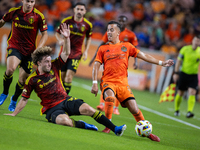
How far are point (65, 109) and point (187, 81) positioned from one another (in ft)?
18.2

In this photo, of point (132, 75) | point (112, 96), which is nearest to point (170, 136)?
point (112, 96)

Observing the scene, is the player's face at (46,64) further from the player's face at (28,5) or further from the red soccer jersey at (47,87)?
the player's face at (28,5)

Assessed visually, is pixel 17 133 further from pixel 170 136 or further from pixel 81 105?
pixel 170 136

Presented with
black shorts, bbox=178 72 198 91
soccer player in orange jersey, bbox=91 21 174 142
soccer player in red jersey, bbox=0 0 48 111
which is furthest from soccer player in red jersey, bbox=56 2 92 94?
black shorts, bbox=178 72 198 91

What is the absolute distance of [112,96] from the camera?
5613 millimetres

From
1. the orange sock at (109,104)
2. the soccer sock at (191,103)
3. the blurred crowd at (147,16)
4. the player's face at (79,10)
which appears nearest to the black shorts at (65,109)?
the orange sock at (109,104)

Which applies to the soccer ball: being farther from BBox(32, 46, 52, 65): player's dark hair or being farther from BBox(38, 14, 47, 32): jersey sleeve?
BBox(38, 14, 47, 32): jersey sleeve

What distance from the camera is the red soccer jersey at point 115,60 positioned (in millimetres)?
5953

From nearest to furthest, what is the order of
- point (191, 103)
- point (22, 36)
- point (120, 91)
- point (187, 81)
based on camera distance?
point (120, 91) < point (22, 36) < point (191, 103) < point (187, 81)

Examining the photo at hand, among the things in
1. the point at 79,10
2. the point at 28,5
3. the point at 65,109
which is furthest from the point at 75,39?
the point at 65,109

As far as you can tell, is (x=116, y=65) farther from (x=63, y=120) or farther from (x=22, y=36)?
(x=22, y=36)

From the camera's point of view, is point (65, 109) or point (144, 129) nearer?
point (144, 129)

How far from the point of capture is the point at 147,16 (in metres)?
19.3

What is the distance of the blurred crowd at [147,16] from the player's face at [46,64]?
11.2m
